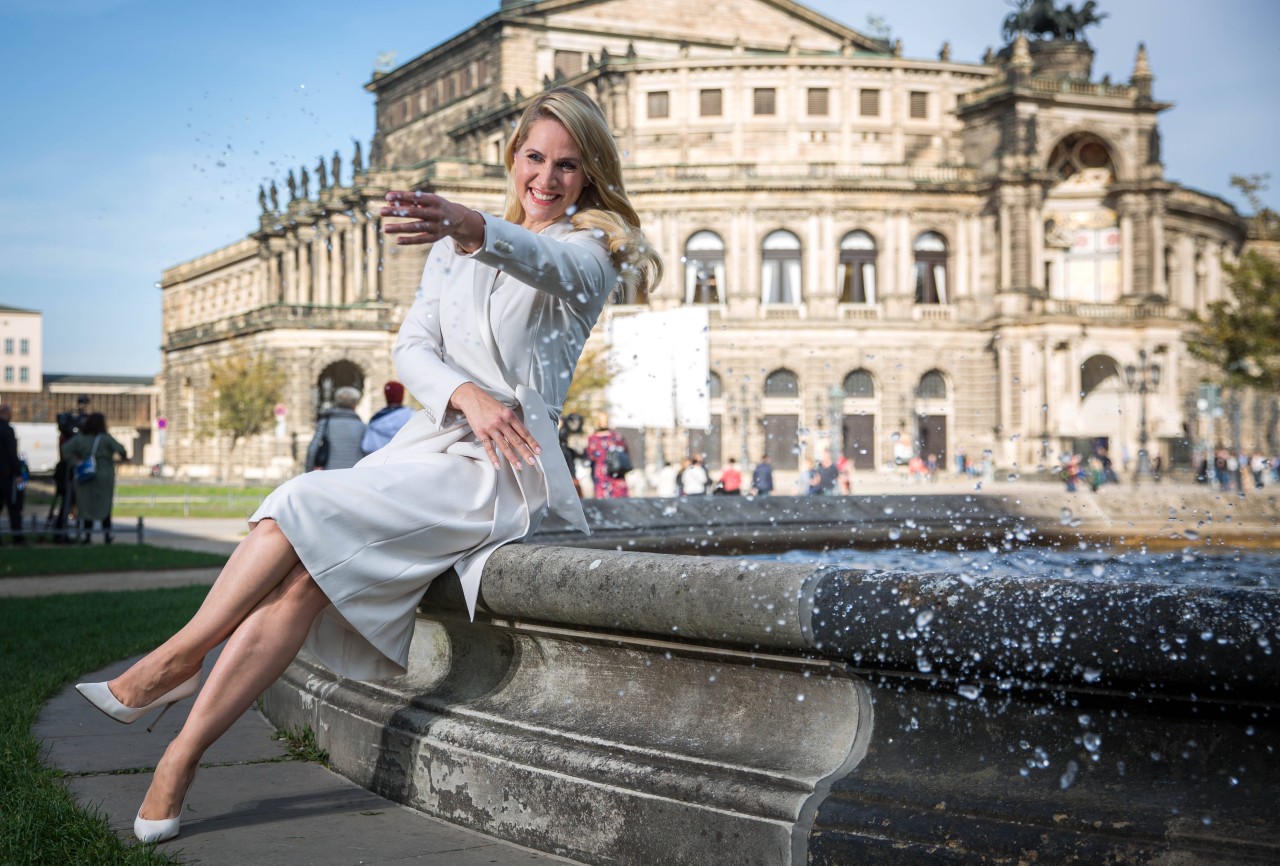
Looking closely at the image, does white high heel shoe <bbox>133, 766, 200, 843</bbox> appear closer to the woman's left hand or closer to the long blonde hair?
the woman's left hand

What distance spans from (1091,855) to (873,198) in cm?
5544

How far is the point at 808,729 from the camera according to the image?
2812 mm

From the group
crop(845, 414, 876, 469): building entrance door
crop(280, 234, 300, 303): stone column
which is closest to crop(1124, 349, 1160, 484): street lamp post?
crop(845, 414, 876, 469): building entrance door

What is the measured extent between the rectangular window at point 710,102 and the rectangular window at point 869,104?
6432 mm

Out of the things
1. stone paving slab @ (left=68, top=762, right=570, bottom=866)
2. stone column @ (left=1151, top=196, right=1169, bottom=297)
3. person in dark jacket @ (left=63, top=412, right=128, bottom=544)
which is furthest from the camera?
stone column @ (left=1151, top=196, right=1169, bottom=297)

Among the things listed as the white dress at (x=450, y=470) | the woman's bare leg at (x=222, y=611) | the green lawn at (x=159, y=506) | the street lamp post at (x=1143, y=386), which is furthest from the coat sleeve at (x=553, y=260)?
the street lamp post at (x=1143, y=386)

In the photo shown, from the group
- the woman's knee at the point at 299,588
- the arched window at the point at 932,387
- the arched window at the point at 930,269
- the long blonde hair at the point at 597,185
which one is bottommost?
the woman's knee at the point at 299,588

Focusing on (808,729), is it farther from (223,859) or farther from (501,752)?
(223,859)

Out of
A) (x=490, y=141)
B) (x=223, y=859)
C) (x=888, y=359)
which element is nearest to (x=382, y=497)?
(x=223, y=859)

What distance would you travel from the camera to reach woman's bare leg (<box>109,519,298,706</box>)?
10.0 ft

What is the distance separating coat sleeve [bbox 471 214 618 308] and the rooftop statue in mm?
65242

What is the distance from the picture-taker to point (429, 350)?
12.2 feet

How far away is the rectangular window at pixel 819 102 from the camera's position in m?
58.4

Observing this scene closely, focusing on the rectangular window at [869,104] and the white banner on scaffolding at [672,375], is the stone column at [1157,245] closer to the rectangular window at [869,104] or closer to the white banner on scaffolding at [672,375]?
the rectangular window at [869,104]
